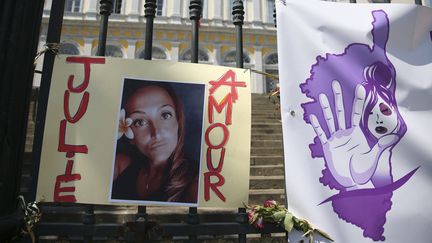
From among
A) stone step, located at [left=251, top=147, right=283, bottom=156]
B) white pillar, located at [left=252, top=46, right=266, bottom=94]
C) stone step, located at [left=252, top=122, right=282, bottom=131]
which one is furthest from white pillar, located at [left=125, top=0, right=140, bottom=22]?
stone step, located at [left=251, top=147, right=283, bottom=156]

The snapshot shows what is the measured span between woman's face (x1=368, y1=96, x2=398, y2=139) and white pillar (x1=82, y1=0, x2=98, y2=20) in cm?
2119

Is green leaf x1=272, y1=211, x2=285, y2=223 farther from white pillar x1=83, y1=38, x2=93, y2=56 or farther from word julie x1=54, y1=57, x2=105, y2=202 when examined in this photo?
white pillar x1=83, y1=38, x2=93, y2=56

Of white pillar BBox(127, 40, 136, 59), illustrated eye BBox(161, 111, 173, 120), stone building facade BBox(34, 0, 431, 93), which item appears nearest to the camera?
illustrated eye BBox(161, 111, 173, 120)

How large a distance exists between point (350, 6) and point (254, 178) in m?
2.17

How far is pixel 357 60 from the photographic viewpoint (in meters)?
1.74

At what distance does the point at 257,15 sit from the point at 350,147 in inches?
833

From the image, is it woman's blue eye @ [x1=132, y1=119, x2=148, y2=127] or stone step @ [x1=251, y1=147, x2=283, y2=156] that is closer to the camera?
woman's blue eye @ [x1=132, y1=119, x2=148, y2=127]

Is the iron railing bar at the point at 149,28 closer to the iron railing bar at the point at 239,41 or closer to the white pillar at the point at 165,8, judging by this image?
the iron railing bar at the point at 239,41

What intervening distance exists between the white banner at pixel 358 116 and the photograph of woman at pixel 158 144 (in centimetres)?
49

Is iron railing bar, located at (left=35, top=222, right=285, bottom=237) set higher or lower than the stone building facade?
lower

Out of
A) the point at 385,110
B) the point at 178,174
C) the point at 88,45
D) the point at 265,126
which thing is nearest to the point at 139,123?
the point at 178,174

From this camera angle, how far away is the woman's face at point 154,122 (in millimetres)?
1608

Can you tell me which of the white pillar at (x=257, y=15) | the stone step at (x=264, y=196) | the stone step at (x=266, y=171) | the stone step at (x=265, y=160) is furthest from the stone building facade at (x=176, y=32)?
the stone step at (x=264, y=196)

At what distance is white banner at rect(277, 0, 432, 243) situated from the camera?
1562 mm
